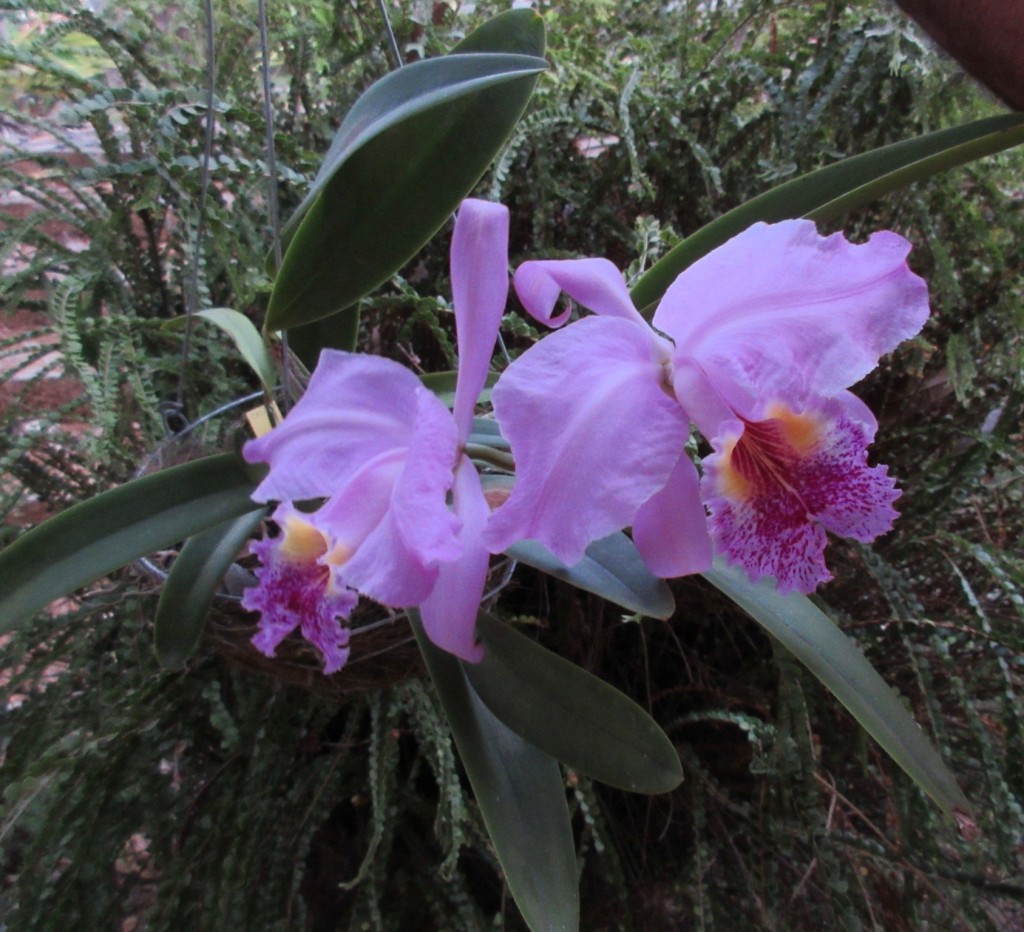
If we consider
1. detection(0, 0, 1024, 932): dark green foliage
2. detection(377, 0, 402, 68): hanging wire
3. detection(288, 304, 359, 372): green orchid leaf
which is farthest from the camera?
detection(0, 0, 1024, 932): dark green foliage

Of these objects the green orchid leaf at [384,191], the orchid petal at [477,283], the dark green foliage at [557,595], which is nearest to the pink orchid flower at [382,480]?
the orchid petal at [477,283]

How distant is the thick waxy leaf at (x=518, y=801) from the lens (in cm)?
43

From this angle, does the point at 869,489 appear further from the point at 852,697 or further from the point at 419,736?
the point at 419,736

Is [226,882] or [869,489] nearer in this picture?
[869,489]

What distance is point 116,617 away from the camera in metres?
0.82

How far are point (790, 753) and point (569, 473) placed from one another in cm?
52

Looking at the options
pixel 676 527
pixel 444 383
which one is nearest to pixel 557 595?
pixel 444 383

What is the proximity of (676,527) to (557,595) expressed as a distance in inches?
21.1

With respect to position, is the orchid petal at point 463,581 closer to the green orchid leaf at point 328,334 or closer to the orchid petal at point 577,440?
the orchid petal at point 577,440

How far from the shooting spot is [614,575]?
48 centimetres

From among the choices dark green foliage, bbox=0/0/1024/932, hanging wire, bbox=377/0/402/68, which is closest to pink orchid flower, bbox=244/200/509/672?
hanging wire, bbox=377/0/402/68

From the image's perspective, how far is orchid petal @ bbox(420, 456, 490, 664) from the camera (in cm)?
38

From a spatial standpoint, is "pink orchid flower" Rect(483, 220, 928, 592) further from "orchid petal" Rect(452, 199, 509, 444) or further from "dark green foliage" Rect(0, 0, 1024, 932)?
"dark green foliage" Rect(0, 0, 1024, 932)

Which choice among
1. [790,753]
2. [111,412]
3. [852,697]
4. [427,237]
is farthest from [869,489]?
[111,412]
